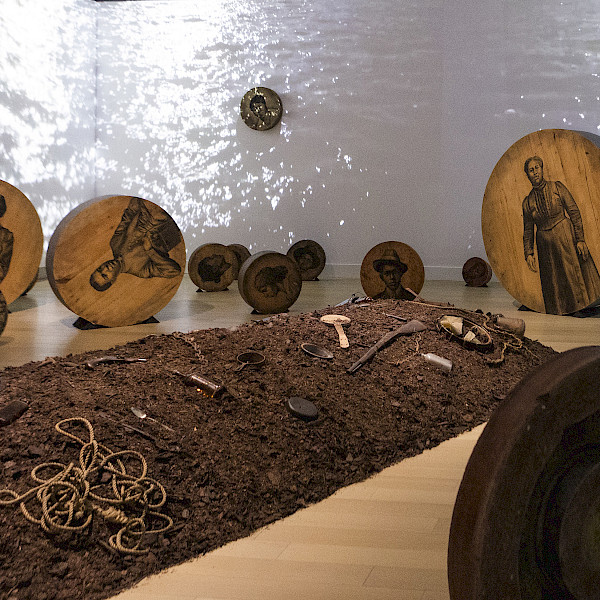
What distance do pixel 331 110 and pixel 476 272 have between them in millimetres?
2717

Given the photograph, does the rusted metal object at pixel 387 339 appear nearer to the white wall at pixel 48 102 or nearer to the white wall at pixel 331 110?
the white wall at pixel 331 110

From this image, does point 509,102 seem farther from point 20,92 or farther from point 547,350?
point 20,92

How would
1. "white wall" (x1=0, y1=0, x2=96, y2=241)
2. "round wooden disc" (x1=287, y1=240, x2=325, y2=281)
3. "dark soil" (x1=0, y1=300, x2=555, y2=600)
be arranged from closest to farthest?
1. "dark soil" (x1=0, y1=300, x2=555, y2=600)
2. "white wall" (x1=0, y1=0, x2=96, y2=241)
3. "round wooden disc" (x1=287, y1=240, x2=325, y2=281)

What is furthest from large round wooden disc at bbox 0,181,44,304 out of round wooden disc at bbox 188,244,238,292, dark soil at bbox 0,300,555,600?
dark soil at bbox 0,300,555,600

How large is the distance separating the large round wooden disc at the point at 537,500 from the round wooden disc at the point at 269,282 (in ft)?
13.5

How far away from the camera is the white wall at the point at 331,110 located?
753 centimetres

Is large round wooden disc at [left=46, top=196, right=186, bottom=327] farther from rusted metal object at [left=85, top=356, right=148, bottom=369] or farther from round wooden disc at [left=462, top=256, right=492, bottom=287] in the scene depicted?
round wooden disc at [left=462, top=256, right=492, bottom=287]

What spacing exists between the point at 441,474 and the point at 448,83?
21.5 ft

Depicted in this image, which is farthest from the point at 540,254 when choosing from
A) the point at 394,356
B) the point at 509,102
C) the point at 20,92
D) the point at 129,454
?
the point at 20,92

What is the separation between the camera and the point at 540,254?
523 centimetres

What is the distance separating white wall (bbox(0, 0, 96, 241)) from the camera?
7.13m

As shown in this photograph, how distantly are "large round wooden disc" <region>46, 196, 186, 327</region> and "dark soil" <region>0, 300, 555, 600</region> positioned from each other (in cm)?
109

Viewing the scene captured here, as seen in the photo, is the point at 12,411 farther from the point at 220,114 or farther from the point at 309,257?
the point at 220,114

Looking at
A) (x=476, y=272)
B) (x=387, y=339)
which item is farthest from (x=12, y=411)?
(x=476, y=272)
